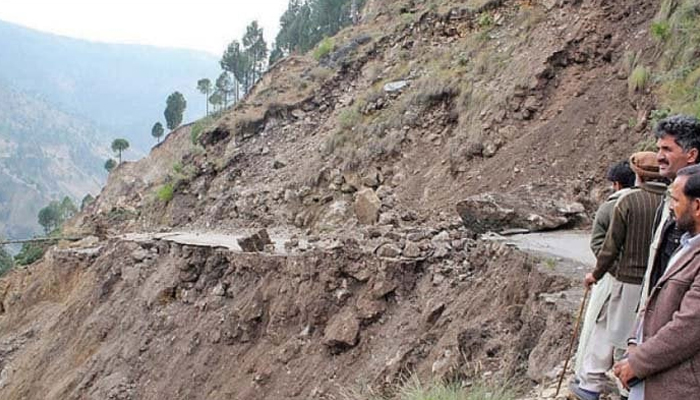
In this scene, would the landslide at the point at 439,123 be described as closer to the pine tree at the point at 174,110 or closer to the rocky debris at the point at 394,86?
the rocky debris at the point at 394,86

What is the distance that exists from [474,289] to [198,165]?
1650 centimetres

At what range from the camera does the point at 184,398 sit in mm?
10594

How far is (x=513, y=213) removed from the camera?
9898 mm

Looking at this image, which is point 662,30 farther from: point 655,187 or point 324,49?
point 324,49

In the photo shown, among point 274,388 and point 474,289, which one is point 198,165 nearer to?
point 274,388

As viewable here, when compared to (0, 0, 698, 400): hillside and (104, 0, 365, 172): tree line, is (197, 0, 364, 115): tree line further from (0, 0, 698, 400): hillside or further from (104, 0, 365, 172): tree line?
(0, 0, 698, 400): hillside

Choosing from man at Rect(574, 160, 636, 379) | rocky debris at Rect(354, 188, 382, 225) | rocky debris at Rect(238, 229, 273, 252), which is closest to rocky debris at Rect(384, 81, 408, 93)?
rocky debris at Rect(354, 188, 382, 225)

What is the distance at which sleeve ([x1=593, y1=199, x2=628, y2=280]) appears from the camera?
4113mm

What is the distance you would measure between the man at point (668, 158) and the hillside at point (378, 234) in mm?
2240

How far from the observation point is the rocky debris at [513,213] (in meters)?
9.80

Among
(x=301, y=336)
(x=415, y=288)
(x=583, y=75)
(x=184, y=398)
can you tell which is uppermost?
(x=583, y=75)

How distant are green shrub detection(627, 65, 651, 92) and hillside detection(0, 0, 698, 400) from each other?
121mm

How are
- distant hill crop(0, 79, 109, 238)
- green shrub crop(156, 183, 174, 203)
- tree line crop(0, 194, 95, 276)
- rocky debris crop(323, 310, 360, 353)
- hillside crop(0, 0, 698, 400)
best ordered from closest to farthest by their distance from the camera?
hillside crop(0, 0, 698, 400)
rocky debris crop(323, 310, 360, 353)
green shrub crop(156, 183, 174, 203)
tree line crop(0, 194, 95, 276)
distant hill crop(0, 79, 109, 238)

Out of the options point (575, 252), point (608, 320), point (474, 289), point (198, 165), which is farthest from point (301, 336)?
point (198, 165)
